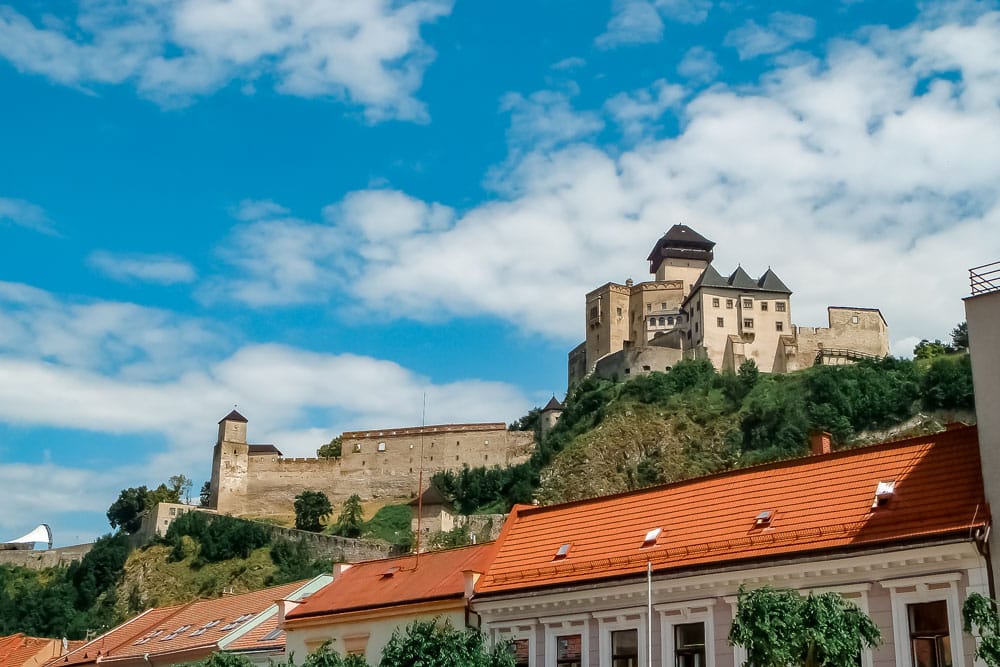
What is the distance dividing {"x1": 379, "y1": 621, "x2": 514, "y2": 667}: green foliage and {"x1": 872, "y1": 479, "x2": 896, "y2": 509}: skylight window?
8.19 metres

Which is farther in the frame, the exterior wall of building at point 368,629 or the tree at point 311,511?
the tree at point 311,511

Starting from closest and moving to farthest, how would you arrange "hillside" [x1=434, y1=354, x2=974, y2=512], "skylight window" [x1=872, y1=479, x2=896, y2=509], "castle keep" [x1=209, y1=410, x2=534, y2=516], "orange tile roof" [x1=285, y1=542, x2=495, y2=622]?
"skylight window" [x1=872, y1=479, x2=896, y2=509], "orange tile roof" [x1=285, y1=542, x2=495, y2=622], "hillside" [x1=434, y1=354, x2=974, y2=512], "castle keep" [x1=209, y1=410, x2=534, y2=516]

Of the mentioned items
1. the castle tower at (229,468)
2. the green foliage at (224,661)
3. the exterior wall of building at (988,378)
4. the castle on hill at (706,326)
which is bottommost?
the green foliage at (224,661)

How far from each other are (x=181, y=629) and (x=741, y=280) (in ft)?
316

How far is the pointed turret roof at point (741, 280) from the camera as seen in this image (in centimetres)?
13166

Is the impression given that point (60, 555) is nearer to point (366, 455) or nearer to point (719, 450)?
point (366, 455)

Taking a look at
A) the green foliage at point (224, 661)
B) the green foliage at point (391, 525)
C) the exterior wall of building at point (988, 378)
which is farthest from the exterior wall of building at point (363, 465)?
the exterior wall of building at point (988, 378)

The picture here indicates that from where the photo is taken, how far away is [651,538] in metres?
29.0

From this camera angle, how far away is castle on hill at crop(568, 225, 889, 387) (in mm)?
126088

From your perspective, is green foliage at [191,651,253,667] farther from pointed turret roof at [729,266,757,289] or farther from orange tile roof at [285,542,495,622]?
pointed turret roof at [729,266,757,289]

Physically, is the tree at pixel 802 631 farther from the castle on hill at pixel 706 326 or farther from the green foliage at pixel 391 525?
the castle on hill at pixel 706 326

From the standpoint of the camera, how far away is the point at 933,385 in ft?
350

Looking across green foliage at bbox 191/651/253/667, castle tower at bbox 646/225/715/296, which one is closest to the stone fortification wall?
castle tower at bbox 646/225/715/296

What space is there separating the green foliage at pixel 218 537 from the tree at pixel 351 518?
8.84 metres
